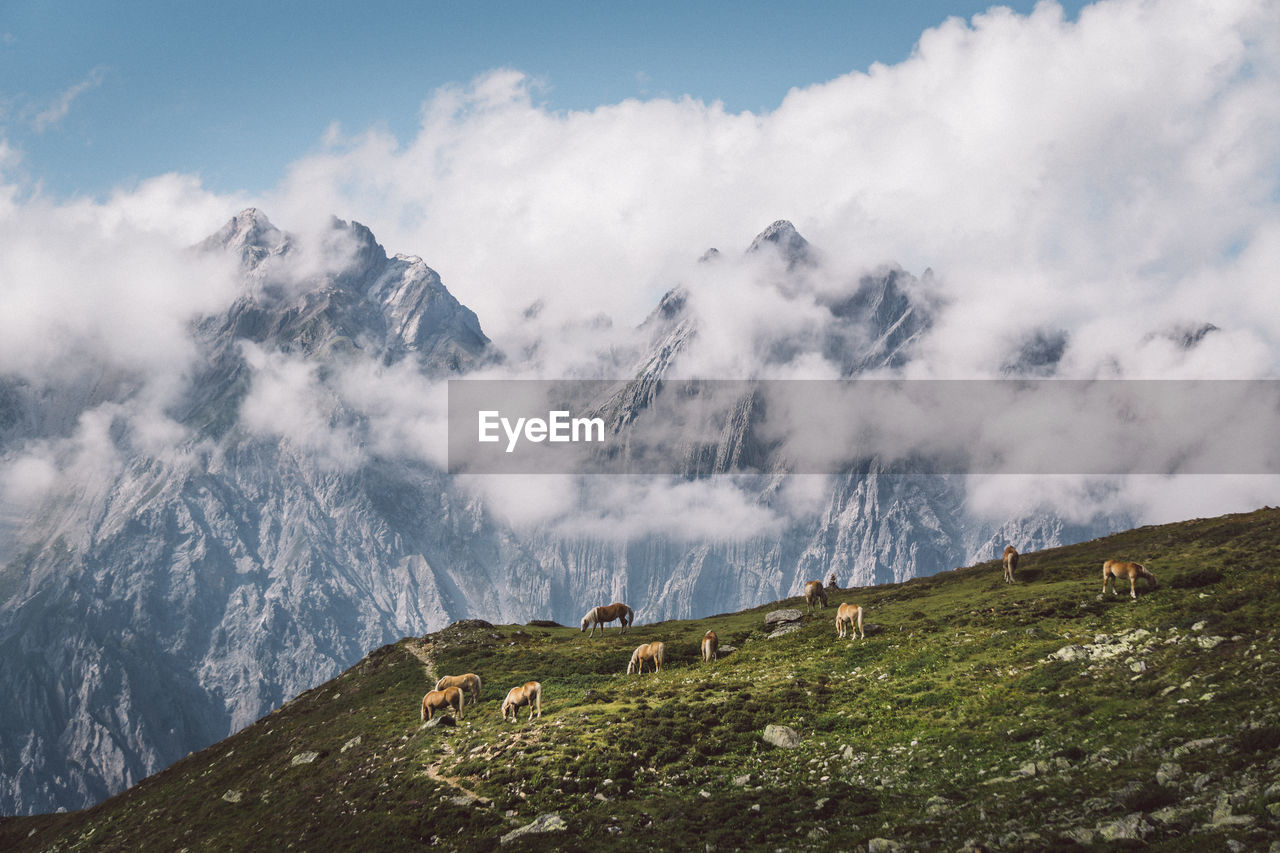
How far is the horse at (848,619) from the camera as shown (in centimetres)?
4956

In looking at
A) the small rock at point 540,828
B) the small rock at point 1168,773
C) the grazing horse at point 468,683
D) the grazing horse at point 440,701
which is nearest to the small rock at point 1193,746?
the small rock at point 1168,773

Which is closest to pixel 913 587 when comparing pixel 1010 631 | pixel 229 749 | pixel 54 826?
pixel 1010 631

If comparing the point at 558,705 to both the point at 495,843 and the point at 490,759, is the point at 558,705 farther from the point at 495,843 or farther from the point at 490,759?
the point at 495,843

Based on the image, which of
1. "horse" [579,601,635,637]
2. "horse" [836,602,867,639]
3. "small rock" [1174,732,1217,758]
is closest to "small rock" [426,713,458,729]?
"horse" [579,601,635,637]

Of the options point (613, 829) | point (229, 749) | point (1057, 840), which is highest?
point (1057, 840)

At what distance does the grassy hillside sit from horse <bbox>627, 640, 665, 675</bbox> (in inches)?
58.1

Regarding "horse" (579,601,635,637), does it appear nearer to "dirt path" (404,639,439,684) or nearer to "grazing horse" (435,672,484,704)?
"dirt path" (404,639,439,684)

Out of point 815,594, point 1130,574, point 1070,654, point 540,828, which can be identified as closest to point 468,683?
point 540,828

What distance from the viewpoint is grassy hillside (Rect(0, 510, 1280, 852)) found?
73.5ft

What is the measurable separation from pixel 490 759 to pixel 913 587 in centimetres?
5199

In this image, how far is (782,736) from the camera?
111 feet

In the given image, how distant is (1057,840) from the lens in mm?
19609

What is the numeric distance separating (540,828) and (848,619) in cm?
2847

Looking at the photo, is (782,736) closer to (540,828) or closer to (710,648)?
(540,828)
